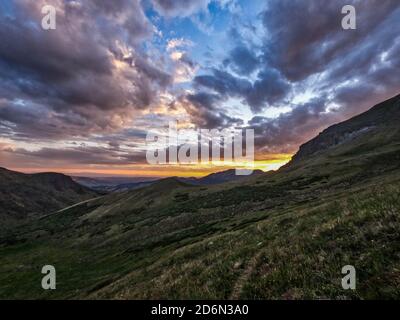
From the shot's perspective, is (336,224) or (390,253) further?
(336,224)

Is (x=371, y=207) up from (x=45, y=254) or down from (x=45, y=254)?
up

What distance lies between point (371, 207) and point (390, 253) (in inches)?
192
